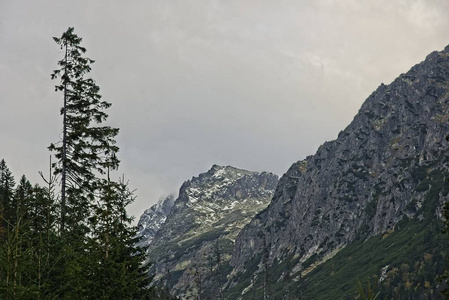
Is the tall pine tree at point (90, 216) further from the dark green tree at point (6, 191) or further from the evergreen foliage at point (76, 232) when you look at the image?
the dark green tree at point (6, 191)

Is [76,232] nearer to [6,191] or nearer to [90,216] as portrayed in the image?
[90,216]

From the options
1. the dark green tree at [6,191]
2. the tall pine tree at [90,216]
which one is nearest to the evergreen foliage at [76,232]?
the tall pine tree at [90,216]

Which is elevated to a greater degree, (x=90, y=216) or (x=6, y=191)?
(x=6, y=191)

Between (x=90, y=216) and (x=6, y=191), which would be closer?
(x=90, y=216)

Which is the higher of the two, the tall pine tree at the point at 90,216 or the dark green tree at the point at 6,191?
the dark green tree at the point at 6,191

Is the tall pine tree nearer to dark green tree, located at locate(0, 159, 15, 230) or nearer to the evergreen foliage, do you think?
the evergreen foliage

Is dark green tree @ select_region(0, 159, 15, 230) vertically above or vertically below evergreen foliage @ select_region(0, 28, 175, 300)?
above

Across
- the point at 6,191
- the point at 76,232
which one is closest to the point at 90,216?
the point at 76,232

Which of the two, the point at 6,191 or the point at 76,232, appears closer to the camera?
the point at 76,232

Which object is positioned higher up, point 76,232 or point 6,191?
point 6,191

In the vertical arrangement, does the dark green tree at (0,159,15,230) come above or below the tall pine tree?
above

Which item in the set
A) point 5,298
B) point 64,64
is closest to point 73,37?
point 64,64

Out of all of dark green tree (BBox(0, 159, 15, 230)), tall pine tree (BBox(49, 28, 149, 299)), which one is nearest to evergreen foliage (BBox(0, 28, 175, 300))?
tall pine tree (BBox(49, 28, 149, 299))

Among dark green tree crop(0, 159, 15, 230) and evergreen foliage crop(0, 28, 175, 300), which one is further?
dark green tree crop(0, 159, 15, 230)
